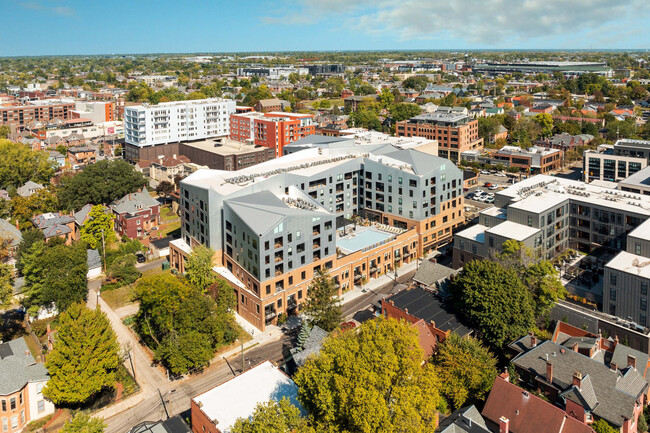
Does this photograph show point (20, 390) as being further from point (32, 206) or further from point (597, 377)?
point (32, 206)

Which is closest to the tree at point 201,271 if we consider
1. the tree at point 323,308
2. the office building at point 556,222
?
the tree at point 323,308

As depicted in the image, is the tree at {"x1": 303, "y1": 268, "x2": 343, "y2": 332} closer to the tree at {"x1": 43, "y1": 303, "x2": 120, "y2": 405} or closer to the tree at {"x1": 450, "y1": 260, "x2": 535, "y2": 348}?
the tree at {"x1": 450, "y1": 260, "x2": 535, "y2": 348}

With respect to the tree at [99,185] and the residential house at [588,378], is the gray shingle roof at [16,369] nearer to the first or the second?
the residential house at [588,378]

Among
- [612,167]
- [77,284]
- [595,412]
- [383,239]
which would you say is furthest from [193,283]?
[612,167]

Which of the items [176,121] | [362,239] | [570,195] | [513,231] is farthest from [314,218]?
[176,121]

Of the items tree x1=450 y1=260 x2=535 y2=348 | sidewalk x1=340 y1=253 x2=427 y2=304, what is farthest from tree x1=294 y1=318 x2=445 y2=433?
sidewalk x1=340 y1=253 x2=427 y2=304

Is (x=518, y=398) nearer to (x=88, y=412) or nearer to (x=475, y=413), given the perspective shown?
→ (x=475, y=413)
